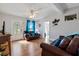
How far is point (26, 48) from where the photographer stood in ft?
6.63

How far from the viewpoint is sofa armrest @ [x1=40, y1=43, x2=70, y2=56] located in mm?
1919

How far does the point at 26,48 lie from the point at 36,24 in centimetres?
51

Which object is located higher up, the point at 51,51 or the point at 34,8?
the point at 34,8

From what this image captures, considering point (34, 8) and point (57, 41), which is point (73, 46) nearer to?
point (57, 41)

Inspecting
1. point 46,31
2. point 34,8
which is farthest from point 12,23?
point 46,31

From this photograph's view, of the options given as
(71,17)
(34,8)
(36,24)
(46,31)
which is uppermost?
(34,8)

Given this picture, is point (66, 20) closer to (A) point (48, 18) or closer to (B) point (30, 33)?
(A) point (48, 18)

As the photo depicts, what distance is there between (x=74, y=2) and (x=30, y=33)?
98 centimetres

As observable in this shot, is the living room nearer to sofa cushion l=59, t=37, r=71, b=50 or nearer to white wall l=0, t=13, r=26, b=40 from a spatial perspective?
white wall l=0, t=13, r=26, b=40

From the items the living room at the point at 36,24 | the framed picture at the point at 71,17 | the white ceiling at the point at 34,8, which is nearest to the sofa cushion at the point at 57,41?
the living room at the point at 36,24

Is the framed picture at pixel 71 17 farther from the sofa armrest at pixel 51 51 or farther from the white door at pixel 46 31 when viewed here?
the sofa armrest at pixel 51 51

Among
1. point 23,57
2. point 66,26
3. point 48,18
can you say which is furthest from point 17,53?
point 66,26

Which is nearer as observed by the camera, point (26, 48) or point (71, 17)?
point (71, 17)

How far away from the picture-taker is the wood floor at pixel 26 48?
1.93m
